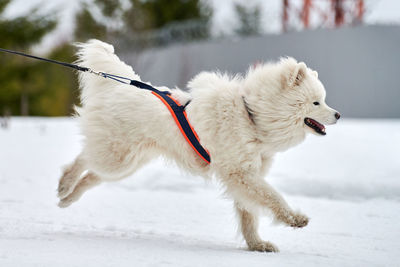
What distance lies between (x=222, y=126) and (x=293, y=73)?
783mm

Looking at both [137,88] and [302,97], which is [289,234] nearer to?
[302,97]

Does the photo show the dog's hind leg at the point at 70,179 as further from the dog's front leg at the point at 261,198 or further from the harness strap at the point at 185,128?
the dog's front leg at the point at 261,198

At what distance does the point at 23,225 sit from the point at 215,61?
17.7 m

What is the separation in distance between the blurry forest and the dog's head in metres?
17.0

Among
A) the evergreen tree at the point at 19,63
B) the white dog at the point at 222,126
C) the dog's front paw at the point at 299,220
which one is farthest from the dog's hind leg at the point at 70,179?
the evergreen tree at the point at 19,63

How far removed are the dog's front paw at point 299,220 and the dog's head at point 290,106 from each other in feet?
2.14

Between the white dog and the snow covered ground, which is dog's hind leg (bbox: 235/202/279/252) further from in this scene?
the snow covered ground

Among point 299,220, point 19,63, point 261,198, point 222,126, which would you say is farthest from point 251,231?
point 19,63

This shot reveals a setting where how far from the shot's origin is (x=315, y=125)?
164 inches

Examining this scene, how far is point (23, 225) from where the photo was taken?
4.45 meters

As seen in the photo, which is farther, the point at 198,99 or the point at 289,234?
the point at 289,234

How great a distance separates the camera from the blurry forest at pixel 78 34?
80.0 ft

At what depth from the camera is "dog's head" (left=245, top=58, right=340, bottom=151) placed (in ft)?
13.6

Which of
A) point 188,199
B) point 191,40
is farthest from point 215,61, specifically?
point 188,199
